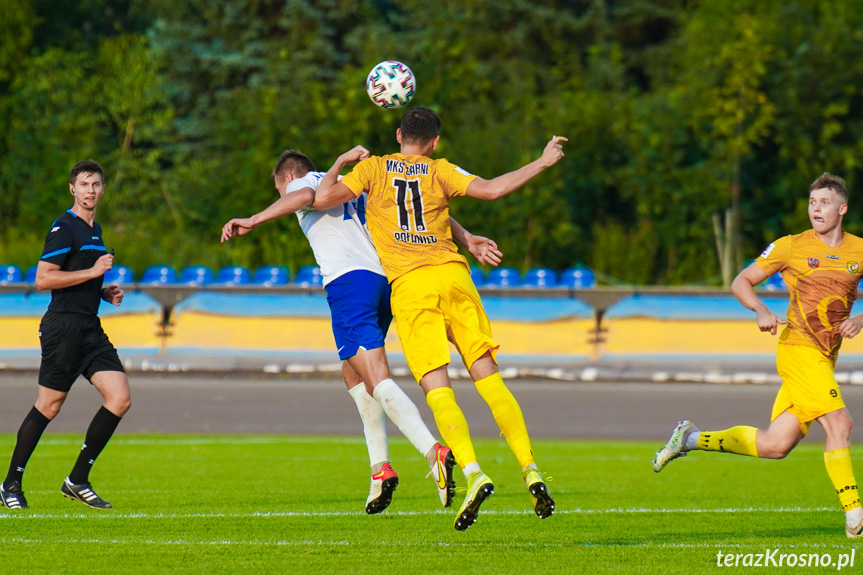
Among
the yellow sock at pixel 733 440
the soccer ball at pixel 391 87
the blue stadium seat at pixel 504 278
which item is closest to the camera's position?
the yellow sock at pixel 733 440

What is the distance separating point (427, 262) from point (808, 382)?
2380 millimetres

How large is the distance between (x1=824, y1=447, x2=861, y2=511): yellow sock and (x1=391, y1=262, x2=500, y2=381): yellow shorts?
7.01ft

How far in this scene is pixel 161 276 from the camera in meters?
24.5

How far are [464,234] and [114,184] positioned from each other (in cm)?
3512

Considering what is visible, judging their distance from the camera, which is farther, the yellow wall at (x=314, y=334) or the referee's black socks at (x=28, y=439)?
the yellow wall at (x=314, y=334)

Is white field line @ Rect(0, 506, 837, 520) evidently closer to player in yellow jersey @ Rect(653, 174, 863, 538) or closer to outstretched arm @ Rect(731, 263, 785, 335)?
player in yellow jersey @ Rect(653, 174, 863, 538)

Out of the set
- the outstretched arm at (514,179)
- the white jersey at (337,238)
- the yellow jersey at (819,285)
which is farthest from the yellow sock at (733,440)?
the white jersey at (337,238)

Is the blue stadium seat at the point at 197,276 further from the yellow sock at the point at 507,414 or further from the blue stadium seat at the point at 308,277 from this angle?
the yellow sock at the point at 507,414

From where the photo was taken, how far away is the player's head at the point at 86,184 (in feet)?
25.6

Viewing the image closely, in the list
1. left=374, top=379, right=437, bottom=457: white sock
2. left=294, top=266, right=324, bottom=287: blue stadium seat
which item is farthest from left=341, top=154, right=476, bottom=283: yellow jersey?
left=294, top=266, right=324, bottom=287: blue stadium seat

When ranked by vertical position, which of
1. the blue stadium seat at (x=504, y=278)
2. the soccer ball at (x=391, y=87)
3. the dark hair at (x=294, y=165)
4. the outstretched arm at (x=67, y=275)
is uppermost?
the soccer ball at (x=391, y=87)

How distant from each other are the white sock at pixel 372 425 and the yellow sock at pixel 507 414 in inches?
38.0

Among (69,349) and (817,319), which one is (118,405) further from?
(817,319)

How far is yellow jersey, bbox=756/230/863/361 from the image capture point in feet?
23.0
